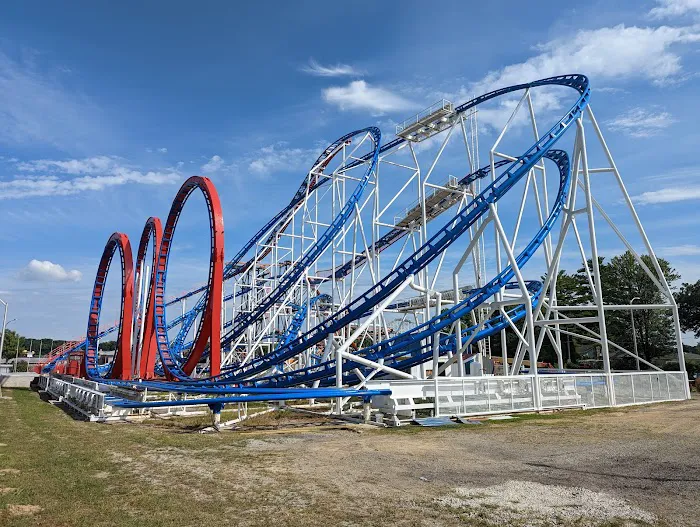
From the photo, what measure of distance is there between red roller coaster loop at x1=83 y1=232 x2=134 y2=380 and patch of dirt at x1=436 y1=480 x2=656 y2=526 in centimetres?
2309

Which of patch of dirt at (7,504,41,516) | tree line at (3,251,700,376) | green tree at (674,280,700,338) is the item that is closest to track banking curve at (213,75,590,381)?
patch of dirt at (7,504,41,516)

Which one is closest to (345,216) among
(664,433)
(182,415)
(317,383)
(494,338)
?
(317,383)

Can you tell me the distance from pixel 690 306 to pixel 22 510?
5055cm

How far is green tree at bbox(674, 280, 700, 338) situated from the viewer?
1716 inches

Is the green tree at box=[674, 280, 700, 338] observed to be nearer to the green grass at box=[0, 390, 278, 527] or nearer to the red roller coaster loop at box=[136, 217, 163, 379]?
the red roller coaster loop at box=[136, 217, 163, 379]

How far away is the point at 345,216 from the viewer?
25.6 m

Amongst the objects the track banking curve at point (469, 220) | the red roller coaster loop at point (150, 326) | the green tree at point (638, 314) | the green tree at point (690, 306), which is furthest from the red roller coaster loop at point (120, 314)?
the green tree at point (690, 306)

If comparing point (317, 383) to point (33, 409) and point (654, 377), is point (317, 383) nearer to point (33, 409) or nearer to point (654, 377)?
point (33, 409)

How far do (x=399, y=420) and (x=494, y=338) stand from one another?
55835mm

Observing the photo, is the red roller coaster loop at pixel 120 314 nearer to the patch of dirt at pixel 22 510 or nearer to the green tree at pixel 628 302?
the patch of dirt at pixel 22 510

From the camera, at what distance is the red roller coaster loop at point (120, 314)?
2514 cm

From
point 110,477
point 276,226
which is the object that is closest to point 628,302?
point 276,226

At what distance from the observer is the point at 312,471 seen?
21.6 ft

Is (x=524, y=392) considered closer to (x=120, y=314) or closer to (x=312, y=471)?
(x=312, y=471)
